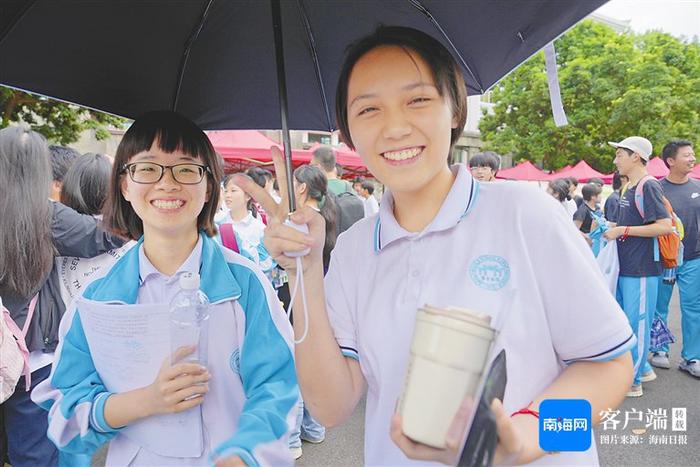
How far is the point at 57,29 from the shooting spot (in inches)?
62.9

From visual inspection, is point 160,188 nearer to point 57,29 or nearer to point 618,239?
point 57,29

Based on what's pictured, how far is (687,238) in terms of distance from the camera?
5055 mm

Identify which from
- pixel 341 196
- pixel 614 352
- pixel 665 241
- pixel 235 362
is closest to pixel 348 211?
pixel 341 196

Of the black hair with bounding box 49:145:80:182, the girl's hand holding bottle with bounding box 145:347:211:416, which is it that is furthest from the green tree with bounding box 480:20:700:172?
the girl's hand holding bottle with bounding box 145:347:211:416

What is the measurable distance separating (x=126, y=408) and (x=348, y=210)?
10.7 ft

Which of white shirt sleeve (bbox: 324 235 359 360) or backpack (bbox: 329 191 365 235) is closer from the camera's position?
white shirt sleeve (bbox: 324 235 359 360)

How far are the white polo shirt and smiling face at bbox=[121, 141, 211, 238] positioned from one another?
561 mm

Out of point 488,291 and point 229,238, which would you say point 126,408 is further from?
point 488,291

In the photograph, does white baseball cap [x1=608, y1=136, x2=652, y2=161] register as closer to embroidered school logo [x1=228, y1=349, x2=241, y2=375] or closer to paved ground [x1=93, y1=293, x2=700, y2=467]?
paved ground [x1=93, y1=293, x2=700, y2=467]

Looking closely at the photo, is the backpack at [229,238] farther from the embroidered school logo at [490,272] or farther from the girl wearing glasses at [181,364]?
the embroidered school logo at [490,272]

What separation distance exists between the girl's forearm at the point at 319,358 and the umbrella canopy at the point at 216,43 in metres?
0.76

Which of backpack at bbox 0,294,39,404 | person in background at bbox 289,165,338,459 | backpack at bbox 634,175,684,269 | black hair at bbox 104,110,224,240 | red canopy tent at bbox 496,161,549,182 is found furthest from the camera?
red canopy tent at bbox 496,161,549,182

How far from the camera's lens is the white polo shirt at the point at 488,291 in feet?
3.56

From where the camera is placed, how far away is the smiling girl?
1.09m
